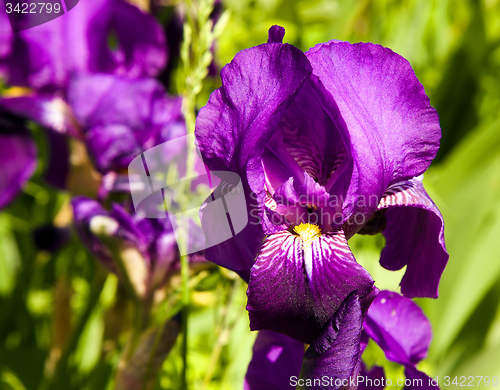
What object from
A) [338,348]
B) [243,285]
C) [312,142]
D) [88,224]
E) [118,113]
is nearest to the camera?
[338,348]

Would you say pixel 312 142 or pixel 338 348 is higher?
pixel 312 142

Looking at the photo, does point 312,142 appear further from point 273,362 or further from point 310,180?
point 273,362

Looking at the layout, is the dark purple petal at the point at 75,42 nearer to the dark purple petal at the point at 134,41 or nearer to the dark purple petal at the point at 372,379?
the dark purple petal at the point at 134,41

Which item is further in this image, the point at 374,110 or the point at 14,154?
the point at 14,154

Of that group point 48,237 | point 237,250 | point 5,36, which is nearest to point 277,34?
point 237,250

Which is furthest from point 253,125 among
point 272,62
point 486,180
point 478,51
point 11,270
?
point 478,51

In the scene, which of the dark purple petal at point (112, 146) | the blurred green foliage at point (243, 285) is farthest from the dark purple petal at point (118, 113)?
the blurred green foliage at point (243, 285)

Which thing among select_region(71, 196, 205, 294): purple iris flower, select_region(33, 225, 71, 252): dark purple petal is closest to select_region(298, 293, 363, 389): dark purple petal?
select_region(71, 196, 205, 294): purple iris flower
